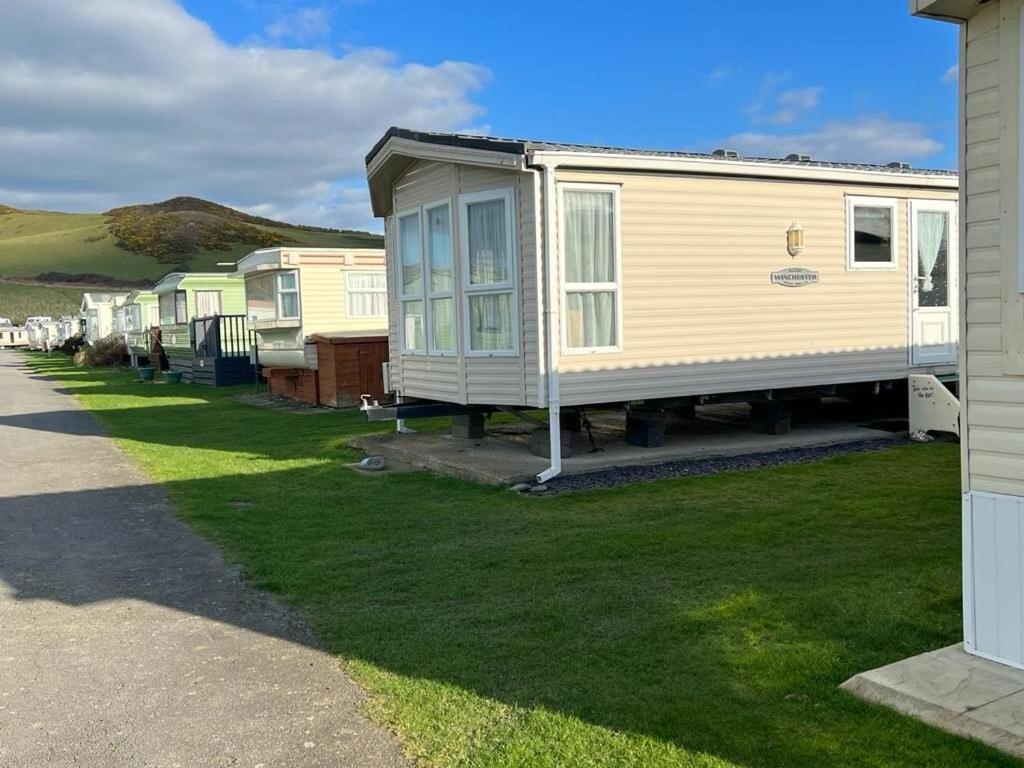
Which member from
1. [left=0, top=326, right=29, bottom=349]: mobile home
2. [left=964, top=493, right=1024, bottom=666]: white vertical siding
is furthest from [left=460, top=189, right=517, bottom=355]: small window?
[left=0, top=326, right=29, bottom=349]: mobile home

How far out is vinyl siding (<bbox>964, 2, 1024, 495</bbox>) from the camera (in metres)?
3.67

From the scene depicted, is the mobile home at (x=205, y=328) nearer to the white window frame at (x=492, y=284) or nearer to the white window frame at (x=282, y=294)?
the white window frame at (x=282, y=294)

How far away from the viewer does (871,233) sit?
10.6m

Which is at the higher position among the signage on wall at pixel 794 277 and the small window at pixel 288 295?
the small window at pixel 288 295

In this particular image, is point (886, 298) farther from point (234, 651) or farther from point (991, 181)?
point (234, 651)

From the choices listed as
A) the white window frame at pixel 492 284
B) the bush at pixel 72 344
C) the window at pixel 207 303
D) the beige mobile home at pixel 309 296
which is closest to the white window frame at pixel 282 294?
the beige mobile home at pixel 309 296

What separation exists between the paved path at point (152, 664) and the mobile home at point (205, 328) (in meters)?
16.3

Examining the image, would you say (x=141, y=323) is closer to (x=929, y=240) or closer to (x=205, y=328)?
(x=205, y=328)

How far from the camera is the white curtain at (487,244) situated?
350 inches

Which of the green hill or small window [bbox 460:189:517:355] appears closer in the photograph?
small window [bbox 460:189:517:355]

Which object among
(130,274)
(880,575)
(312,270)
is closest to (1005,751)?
(880,575)

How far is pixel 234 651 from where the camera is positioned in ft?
14.6

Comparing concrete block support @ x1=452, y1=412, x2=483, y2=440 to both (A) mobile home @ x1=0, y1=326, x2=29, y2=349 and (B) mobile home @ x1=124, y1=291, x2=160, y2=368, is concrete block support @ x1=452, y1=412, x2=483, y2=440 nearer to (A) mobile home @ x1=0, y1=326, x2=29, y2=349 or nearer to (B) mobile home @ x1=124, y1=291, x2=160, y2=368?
(B) mobile home @ x1=124, y1=291, x2=160, y2=368

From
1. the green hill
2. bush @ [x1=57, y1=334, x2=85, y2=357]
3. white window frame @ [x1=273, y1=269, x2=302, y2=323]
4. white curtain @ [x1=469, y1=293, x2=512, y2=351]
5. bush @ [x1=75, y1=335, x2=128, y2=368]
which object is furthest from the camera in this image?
the green hill
